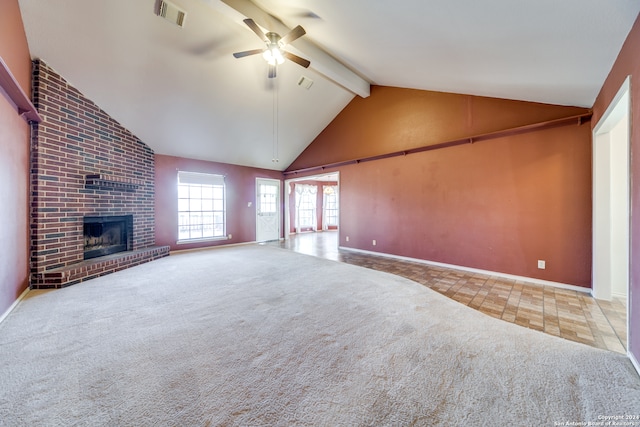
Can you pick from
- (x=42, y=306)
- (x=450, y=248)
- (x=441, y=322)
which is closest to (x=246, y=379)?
(x=441, y=322)

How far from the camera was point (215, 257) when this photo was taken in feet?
17.1

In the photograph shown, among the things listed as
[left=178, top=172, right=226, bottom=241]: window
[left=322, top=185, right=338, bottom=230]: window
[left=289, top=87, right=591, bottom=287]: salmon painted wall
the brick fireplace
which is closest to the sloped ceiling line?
[left=289, top=87, right=591, bottom=287]: salmon painted wall

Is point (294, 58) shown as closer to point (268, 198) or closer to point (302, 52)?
point (302, 52)

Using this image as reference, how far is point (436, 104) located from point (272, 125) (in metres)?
3.69

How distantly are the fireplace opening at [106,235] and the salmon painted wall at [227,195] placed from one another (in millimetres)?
699

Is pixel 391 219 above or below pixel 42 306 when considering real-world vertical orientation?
above

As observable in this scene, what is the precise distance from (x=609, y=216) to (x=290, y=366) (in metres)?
4.16

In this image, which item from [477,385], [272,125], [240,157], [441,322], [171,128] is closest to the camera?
[477,385]

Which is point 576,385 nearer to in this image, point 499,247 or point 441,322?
point 441,322

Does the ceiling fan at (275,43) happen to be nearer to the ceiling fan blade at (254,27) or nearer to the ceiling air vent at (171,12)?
the ceiling fan blade at (254,27)

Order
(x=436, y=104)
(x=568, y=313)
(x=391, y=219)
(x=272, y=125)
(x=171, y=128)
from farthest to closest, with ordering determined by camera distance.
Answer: (x=272, y=125), (x=391, y=219), (x=171, y=128), (x=436, y=104), (x=568, y=313)

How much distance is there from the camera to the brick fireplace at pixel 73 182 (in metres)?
3.19

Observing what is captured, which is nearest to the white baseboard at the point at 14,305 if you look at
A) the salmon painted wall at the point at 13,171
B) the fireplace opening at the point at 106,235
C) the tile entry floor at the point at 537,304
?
the salmon painted wall at the point at 13,171

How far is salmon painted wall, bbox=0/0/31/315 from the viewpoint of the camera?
234cm
